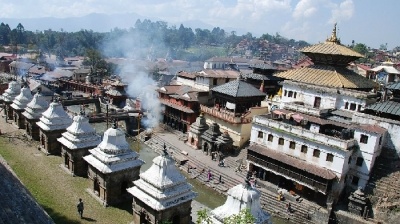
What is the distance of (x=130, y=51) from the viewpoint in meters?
164

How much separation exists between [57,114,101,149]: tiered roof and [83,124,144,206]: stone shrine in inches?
165

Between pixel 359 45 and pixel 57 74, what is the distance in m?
98.2

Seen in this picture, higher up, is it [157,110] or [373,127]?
[373,127]

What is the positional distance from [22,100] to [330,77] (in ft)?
121

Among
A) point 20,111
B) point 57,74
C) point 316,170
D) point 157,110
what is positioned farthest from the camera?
point 57,74

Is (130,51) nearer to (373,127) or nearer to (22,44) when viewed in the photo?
(22,44)

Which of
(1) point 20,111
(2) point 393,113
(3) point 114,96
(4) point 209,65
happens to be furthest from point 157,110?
(4) point 209,65

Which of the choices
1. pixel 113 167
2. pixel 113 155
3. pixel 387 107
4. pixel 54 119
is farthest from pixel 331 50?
pixel 54 119

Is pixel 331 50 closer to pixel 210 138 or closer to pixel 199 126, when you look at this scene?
pixel 210 138

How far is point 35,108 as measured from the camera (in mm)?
39438

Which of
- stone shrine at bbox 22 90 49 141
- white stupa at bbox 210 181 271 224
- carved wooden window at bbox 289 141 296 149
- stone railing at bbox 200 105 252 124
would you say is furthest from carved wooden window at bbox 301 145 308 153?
stone shrine at bbox 22 90 49 141

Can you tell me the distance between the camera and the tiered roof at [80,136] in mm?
30911

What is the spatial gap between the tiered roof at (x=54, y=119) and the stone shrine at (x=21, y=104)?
8221 millimetres

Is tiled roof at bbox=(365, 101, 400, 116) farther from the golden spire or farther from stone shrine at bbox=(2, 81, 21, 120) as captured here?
stone shrine at bbox=(2, 81, 21, 120)
